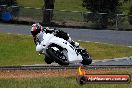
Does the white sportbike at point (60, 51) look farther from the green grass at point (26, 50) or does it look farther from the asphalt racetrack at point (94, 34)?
the asphalt racetrack at point (94, 34)

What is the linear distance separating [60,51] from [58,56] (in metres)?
0.18

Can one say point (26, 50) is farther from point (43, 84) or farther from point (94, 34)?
point (43, 84)

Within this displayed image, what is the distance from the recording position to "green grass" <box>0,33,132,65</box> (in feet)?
83.6

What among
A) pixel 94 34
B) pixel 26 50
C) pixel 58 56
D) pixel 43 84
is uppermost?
pixel 58 56

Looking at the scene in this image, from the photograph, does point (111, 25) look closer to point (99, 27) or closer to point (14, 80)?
point (99, 27)

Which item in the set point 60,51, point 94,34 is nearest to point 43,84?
point 60,51

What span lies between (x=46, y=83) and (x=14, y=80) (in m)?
0.97

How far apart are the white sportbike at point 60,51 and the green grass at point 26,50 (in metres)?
13.8

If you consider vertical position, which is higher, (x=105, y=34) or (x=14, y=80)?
(x=14, y=80)

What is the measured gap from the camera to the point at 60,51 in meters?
10.9

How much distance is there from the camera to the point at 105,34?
3553cm

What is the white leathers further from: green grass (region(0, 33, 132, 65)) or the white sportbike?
green grass (region(0, 33, 132, 65))

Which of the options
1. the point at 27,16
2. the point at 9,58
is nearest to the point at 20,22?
the point at 27,16

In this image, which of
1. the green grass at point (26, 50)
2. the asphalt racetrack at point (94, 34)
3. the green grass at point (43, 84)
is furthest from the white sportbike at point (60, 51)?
the asphalt racetrack at point (94, 34)
